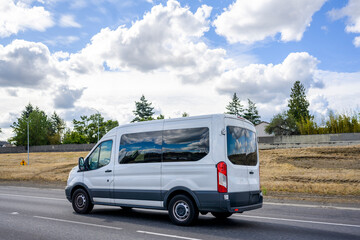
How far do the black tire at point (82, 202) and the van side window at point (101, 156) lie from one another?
829 mm

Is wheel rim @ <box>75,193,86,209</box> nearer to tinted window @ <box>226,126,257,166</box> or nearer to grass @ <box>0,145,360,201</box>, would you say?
tinted window @ <box>226,126,257,166</box>

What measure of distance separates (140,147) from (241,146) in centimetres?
259

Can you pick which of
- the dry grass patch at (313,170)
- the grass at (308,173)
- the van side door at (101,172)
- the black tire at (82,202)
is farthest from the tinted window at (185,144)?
the dry grass patch at (313,170)

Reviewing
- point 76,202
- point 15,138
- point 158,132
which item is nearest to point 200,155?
point 158,132

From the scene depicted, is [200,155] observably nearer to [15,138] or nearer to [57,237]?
[57,237]

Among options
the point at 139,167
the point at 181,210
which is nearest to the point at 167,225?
the point at 181,210

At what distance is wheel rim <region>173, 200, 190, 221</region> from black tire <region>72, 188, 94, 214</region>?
3.11 m

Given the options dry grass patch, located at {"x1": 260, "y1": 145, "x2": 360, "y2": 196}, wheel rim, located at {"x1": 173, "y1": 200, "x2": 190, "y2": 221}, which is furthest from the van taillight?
dry grass patch, located at {"x1": 260, "y1": 145, "x2": 360, "y2": 196}

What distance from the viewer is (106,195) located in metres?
9.52

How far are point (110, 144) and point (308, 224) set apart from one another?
549cm

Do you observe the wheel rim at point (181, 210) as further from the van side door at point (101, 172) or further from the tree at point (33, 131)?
the tree at point (33, 131)

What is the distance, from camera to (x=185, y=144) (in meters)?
8.12

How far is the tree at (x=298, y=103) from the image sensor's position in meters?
80.9

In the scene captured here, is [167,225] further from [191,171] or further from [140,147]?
[140,147]
